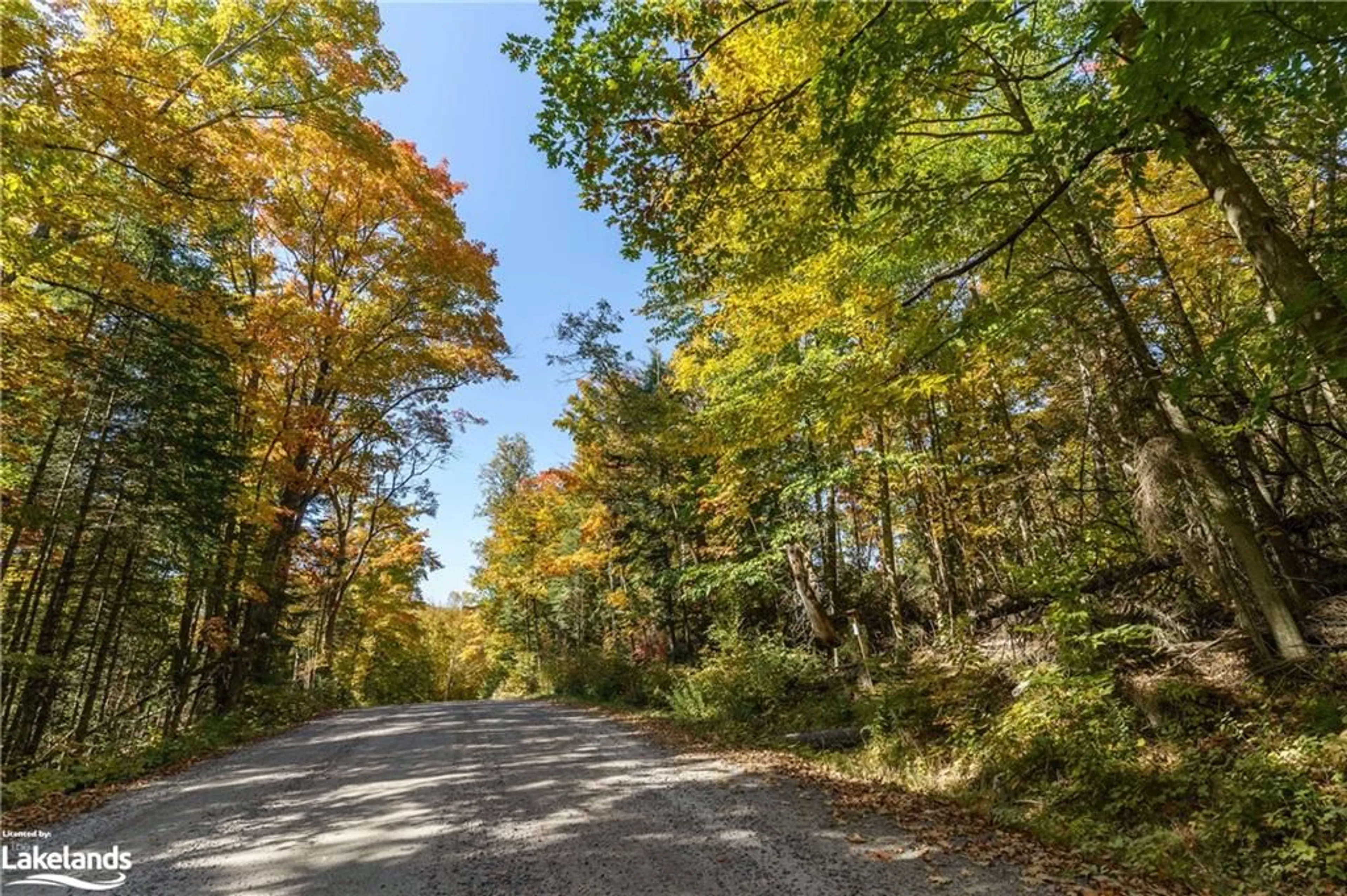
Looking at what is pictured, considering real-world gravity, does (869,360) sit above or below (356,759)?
above

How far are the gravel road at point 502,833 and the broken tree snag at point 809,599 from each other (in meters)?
5.06

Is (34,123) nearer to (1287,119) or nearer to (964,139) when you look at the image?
(964,139)

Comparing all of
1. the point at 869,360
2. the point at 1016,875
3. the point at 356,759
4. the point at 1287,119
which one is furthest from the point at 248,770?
the point at 1287,119

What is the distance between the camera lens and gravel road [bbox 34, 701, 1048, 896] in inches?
142

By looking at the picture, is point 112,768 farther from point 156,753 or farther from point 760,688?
point 760,688

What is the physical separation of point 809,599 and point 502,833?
8.08 meters

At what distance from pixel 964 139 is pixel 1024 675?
246 inches

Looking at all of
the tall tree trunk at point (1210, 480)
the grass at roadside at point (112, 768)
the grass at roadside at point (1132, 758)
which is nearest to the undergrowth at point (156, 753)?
the grass at roadside at point (112, 768)

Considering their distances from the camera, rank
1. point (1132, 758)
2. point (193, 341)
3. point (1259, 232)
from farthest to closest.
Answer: point (193, 341)
point (1132, 758)
point (1259, 232)

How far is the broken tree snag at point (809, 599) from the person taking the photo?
11359mm

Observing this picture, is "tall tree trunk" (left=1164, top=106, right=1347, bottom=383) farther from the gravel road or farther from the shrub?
the shrub

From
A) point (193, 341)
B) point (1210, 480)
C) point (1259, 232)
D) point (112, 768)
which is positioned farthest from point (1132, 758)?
point (193, 341)

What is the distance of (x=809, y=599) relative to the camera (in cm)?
1140

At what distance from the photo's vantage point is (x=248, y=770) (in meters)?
6.77
